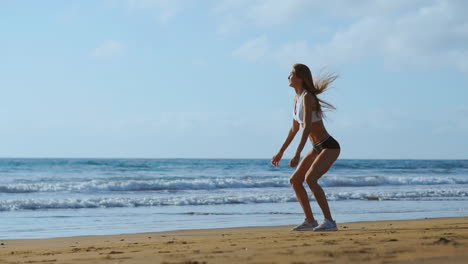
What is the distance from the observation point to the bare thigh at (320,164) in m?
6.96

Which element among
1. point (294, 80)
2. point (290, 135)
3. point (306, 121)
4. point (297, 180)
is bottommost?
point (297, 180)

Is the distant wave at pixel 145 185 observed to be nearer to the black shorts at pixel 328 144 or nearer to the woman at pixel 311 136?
the woman at pixel 311 136

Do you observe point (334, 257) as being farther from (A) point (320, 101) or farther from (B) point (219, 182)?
(B) point (219, 182)

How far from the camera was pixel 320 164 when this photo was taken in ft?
22.8

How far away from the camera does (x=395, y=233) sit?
685cm

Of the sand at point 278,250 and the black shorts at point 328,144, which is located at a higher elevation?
the black shorts at point 328,144

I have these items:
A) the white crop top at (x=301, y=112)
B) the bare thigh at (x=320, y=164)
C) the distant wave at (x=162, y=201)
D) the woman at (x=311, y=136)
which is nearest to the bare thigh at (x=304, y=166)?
the woman at (x=311, y=136)

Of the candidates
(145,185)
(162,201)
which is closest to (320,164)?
(162,201)

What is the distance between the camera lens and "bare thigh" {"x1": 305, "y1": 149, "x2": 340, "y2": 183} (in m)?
6.96

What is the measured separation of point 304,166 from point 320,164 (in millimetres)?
318

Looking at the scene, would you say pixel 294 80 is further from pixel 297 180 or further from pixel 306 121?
pixel 297 180

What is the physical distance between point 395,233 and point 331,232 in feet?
2.12

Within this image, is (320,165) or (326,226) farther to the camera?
(326,226)

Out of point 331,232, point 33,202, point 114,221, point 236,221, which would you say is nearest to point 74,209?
point 33,202
